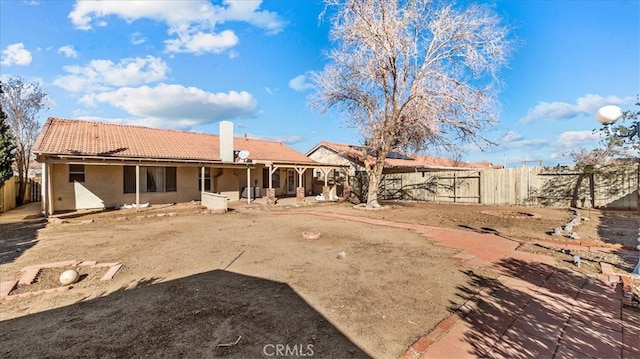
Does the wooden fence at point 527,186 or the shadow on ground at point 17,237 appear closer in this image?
the shadow on ground at point 17,237

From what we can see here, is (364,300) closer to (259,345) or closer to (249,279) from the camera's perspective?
(259,345)

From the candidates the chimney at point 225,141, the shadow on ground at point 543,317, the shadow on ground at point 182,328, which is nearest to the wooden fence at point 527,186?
the chimney at point 225,141

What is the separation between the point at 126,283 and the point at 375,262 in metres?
4.18

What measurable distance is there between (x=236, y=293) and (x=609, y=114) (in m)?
6.00

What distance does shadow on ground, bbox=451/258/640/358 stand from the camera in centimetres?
282

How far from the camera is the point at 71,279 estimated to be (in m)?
4.50

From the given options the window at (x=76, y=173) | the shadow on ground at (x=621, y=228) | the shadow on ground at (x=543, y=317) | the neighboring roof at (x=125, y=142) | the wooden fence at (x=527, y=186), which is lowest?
the shadow on ground at (x=543, y=317)

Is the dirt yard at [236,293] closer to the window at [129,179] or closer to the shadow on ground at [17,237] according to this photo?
the shadow on ground at [17,237]

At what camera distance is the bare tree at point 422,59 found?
42.6 ft

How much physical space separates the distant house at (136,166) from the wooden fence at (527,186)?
6515 mm

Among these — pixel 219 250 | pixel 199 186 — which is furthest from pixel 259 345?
pixel 199 186

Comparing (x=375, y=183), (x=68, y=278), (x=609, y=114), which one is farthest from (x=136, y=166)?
(x=609, y=114)

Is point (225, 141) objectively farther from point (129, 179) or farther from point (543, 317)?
point (543, 317)

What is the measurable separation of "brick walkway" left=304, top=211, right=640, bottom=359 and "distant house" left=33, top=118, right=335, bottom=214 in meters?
11.5
